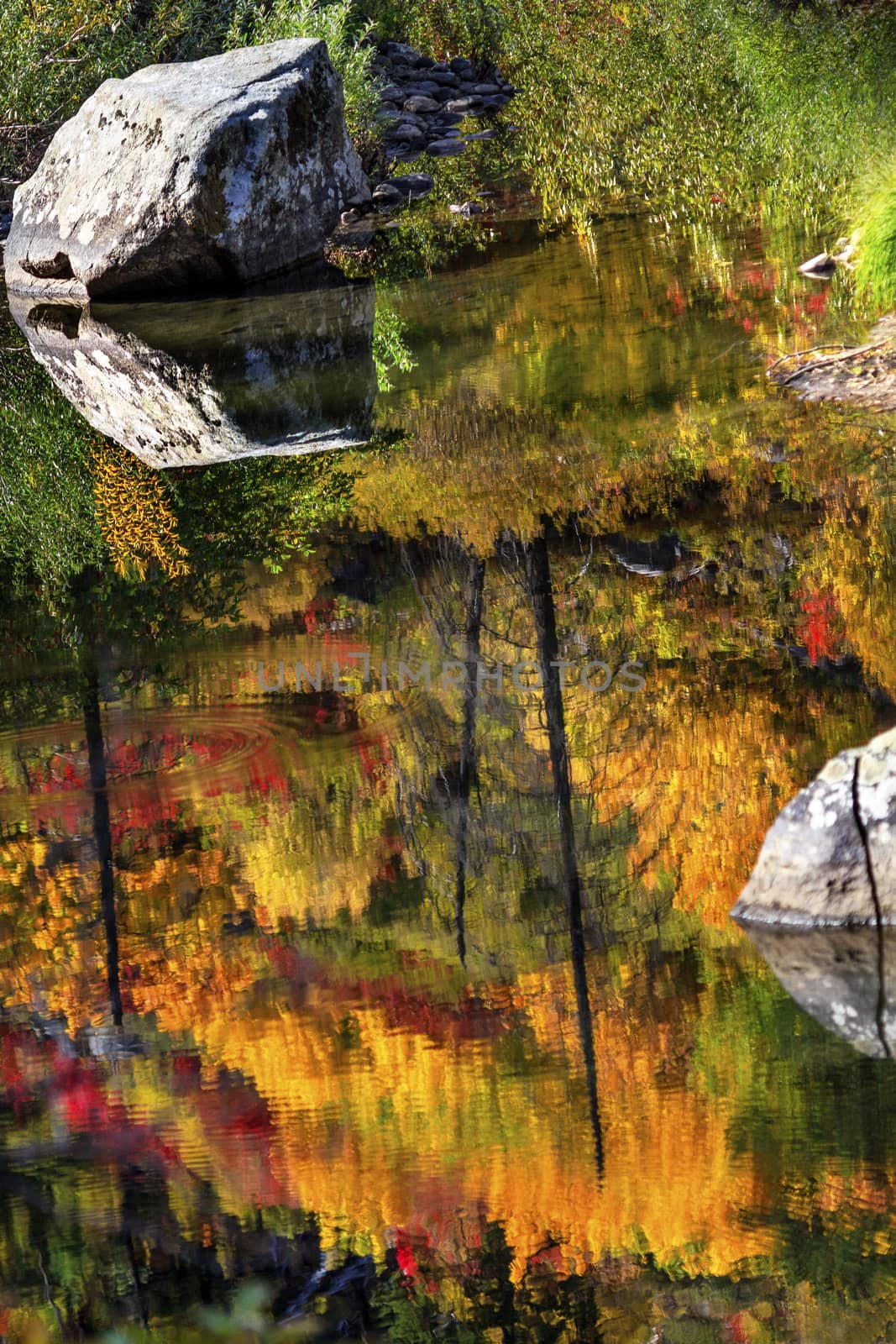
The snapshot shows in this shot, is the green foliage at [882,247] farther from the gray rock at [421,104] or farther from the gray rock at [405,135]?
the gray rock at [421,104]

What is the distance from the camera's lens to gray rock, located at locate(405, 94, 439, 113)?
23.0 meters

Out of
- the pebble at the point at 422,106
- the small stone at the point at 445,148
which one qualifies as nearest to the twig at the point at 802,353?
the pebble at the point at 422,106

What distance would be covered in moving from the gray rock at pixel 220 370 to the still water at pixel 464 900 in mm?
638

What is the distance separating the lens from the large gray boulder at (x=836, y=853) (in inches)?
157

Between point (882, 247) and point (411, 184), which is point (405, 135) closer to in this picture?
point (411, 184)

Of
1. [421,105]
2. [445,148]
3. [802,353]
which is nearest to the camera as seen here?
[802,353]

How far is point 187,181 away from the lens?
44.4ft

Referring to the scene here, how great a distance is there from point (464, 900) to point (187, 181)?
1050 cm

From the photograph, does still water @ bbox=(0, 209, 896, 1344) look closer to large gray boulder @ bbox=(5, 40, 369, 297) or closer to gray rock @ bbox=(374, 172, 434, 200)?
large gray boulder @ bbox=(5, 40, 369, 297)

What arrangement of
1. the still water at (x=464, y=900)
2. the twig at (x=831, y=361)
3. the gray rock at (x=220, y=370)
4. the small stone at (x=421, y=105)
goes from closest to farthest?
the still water at (x=464, y=900) < the twig at (x=831, y=361) < the gray rock at (x=220, y=370) < the small stone at (x=421, y=105)

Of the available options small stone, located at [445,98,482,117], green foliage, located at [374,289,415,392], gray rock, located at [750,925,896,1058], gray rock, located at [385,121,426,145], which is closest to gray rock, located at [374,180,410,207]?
gray rock, located at [385,121,426,145]

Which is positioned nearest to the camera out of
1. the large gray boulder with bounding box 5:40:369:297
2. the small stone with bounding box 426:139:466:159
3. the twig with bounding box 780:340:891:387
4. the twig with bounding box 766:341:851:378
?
→ the twig with bounding box 780:340:891:387

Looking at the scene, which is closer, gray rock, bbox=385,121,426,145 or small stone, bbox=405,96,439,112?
gray rock, bbox=385,121,426,145

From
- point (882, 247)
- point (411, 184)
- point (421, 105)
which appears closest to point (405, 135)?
point (421, 105)
